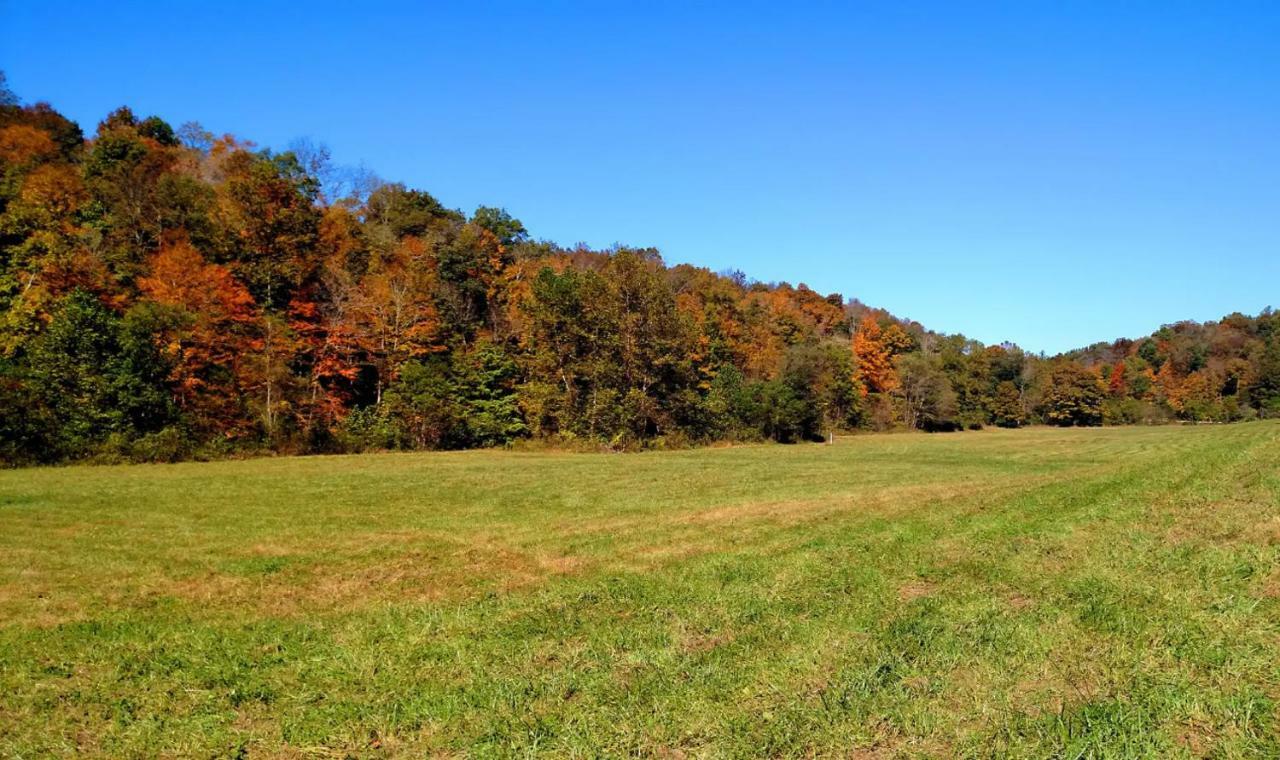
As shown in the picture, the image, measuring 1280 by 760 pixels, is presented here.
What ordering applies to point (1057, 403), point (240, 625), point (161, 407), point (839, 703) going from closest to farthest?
point (839, 703)
point (240, 625)
point (161, 407)
point (1057, 403)

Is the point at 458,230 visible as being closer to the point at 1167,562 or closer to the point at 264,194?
the point at 264,194

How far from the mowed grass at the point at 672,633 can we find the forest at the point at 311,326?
24349 mm

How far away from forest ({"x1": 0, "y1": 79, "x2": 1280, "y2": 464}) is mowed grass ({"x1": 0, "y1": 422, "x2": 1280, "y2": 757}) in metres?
24.3

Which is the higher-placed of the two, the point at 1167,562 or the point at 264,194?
the point at 264,194

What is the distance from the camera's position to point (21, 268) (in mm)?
34688

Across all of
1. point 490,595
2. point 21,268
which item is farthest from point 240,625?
point 21,268

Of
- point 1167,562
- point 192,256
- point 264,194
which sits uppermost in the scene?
point 264,194

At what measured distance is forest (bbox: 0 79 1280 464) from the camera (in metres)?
33.2

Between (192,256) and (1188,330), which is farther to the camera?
(1188,330)

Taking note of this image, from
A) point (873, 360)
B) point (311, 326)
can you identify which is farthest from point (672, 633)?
point (873, 360)

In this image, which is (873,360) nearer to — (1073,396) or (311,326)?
(1073,396)

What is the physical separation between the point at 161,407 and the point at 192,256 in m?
11.9

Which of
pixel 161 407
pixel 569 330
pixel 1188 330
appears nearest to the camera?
pixel 161 407

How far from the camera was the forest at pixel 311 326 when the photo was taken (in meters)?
33.2
